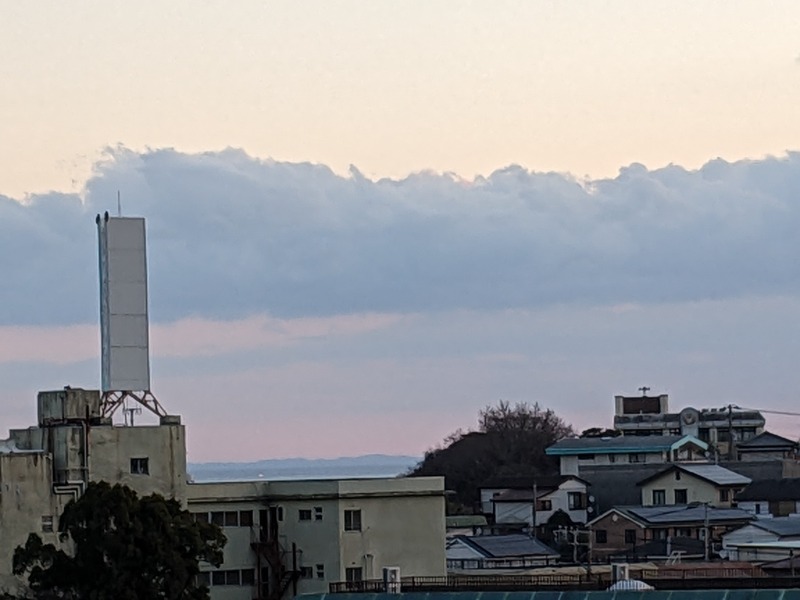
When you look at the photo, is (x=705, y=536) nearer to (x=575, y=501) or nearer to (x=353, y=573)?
(x=575, y=501)

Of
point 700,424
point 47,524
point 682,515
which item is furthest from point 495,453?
point 47,524

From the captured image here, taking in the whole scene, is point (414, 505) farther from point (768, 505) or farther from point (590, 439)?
point (590, 439)

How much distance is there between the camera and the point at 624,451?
122 metres

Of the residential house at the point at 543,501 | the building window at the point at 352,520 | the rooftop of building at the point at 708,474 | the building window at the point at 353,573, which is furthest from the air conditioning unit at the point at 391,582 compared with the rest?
the rooftop of building at the point at 708,474

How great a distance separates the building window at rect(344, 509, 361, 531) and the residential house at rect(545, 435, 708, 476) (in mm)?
62890

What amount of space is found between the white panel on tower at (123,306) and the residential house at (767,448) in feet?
257

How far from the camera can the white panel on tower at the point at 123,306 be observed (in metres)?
56.2

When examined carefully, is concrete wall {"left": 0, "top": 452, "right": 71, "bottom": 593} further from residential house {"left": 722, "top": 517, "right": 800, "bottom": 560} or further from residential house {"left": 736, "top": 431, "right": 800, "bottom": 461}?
residential house {"left": 736, "top": 431, "right": 800, "bottom": 461}

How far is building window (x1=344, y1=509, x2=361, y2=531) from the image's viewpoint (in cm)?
5753

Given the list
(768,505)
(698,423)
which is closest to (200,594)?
(768,505)

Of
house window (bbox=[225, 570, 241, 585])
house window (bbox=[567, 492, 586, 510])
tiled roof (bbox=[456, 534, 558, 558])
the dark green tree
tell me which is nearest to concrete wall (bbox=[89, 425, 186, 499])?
house window (bbox=[225, 570, 241, 585])

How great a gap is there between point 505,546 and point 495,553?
201cm

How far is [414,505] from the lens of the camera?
58.7 metres

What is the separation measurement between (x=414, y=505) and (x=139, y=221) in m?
12.1
